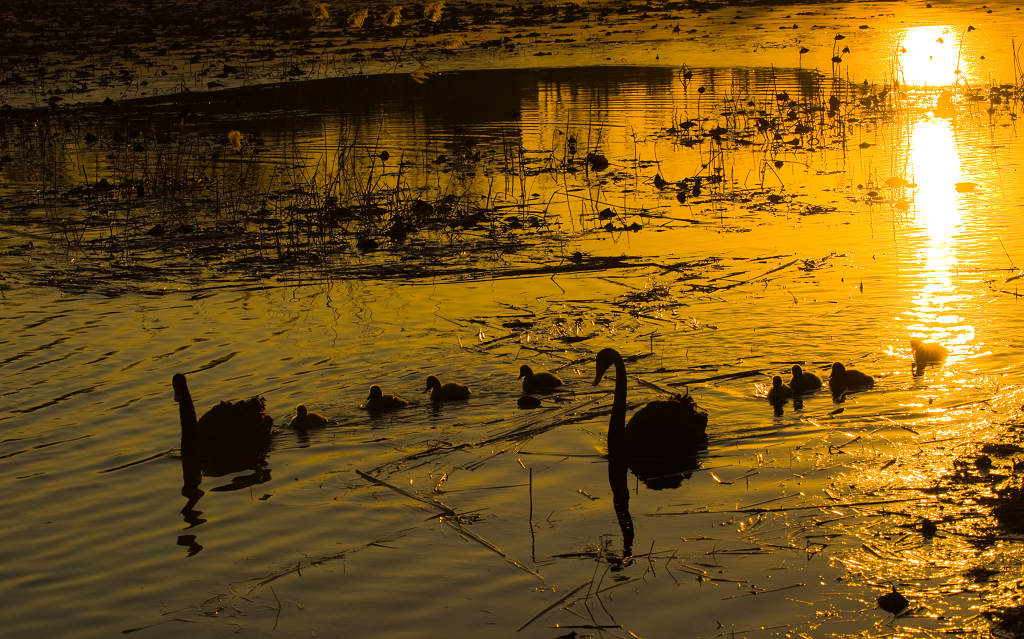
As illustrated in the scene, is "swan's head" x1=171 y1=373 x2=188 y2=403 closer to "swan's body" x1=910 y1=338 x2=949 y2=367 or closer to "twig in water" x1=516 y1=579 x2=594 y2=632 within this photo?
"twig in water" x1=516 y1=579 x2=594 y2=632

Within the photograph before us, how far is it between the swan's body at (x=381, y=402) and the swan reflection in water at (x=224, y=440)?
0.92m

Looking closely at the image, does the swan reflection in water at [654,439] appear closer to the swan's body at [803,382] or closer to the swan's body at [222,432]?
the swan's body at [803,382]

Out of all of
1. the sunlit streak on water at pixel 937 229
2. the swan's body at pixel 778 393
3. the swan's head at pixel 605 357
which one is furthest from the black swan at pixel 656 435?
the sunlit streak on water at pixel 937 229

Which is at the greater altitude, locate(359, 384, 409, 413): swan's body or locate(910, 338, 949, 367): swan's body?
locate(910, 338, 949, 367): swan's body

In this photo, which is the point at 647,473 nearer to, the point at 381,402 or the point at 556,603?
the point at 556,603

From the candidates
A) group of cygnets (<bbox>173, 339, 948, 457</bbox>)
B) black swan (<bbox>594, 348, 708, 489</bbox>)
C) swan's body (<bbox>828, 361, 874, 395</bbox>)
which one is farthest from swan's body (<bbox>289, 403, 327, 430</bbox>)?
swan's body (<bbox>828, 361, 874, 395</bbox>)

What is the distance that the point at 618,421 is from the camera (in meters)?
8.84

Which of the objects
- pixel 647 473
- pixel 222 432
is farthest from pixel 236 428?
pixel 647 473

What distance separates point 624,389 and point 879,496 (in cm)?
207

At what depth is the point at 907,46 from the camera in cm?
3722

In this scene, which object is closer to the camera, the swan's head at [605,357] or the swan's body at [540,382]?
the swan's head at [605,357]

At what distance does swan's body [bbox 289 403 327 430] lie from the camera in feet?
32.3

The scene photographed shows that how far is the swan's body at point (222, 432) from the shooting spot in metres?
9.43

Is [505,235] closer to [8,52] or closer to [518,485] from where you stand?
[518,485]
